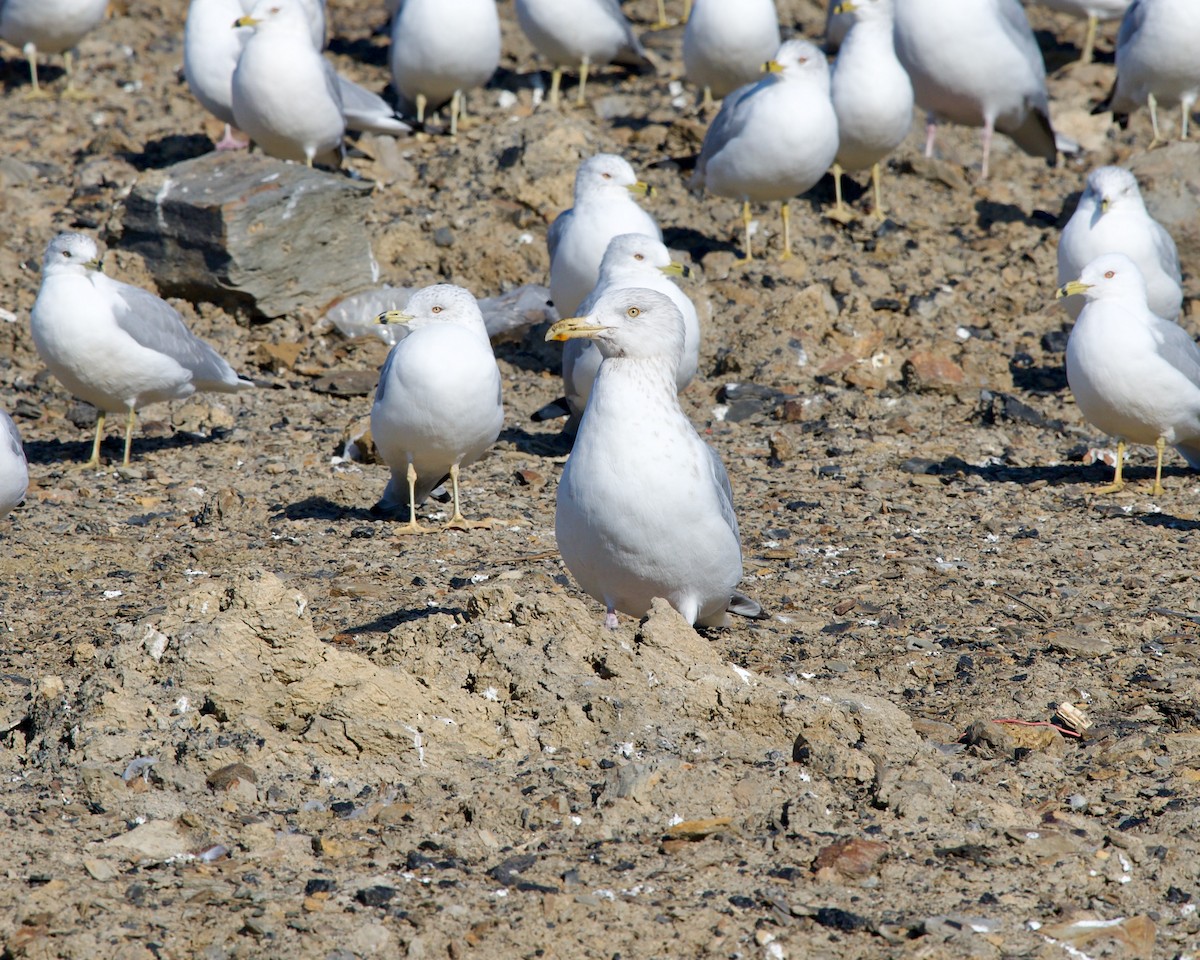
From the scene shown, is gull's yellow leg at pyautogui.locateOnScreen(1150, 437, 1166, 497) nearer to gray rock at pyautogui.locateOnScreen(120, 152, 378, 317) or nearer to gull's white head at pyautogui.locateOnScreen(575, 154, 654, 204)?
gull's white head at pyautogui.locateOnScreen(575, 154, 654, 204)

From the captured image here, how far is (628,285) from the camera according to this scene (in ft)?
26.9

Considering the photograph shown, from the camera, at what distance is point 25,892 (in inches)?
144

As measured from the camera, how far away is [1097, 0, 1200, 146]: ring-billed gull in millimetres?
12438

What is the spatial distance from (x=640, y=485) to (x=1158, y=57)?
9639 millimetres

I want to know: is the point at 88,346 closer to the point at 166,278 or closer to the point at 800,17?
the point at 166,278

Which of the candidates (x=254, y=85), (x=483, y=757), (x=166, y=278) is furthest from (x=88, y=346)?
(x=483, y=757)

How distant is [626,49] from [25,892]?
12113mm

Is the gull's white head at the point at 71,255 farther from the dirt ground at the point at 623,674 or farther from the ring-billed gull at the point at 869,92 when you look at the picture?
the ring-billed gull at the point at 869,92

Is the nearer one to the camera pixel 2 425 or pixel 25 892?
pixel 25 892

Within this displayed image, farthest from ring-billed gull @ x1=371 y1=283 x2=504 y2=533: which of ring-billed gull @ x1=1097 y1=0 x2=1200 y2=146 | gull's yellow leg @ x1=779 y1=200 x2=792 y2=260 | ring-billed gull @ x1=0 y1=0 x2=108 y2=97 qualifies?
ring-billed gull @ x1=0 y1=0 x2=108 y2=97

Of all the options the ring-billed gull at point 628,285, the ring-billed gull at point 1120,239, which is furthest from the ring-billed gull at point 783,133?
the ring-billed gull at point 628,285

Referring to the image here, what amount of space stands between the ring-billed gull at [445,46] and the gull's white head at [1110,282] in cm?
668

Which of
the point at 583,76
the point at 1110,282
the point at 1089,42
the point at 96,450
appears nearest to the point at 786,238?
the point at 1110,282

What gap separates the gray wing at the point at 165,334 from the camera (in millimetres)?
8688
